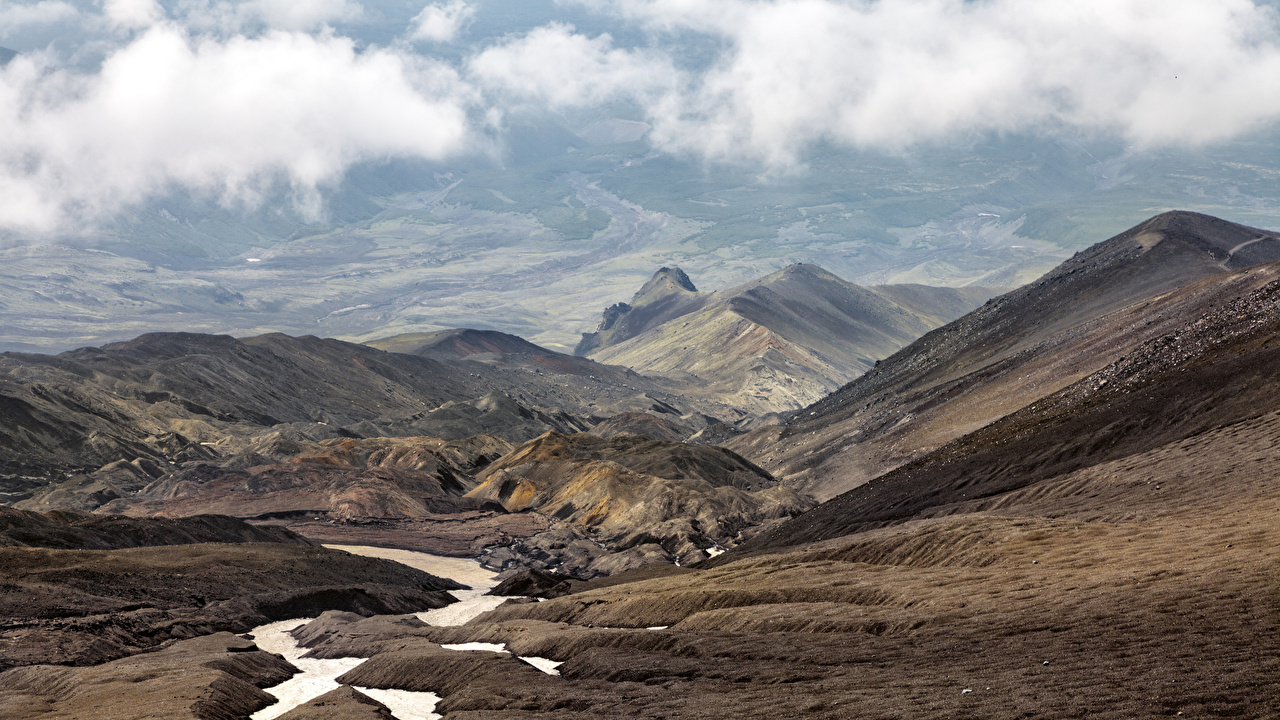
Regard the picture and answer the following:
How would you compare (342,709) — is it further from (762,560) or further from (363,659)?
(762,560)

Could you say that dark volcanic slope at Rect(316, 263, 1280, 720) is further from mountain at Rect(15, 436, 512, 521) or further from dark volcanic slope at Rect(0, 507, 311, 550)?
mountain at Rect(15, 436, 512, 521)

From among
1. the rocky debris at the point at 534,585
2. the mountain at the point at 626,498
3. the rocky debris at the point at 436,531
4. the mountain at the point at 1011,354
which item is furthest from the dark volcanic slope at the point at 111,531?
the mountain at the point at 1011,354

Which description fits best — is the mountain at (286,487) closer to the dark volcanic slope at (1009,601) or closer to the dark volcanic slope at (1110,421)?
the dark volcanic slope at (1110,421)

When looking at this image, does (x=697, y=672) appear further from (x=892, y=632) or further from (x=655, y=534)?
(x=655, y=534)

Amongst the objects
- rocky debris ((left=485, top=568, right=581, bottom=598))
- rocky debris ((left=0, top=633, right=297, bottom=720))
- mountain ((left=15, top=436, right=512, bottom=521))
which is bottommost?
rocky debris ((left=485, top=568, right=581, bottom=598))

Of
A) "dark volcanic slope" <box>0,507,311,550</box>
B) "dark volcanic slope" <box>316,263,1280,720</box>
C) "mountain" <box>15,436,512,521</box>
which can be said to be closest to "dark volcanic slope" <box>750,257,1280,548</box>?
"dark volcanic slope" <box>316,263,1280,720</box>
